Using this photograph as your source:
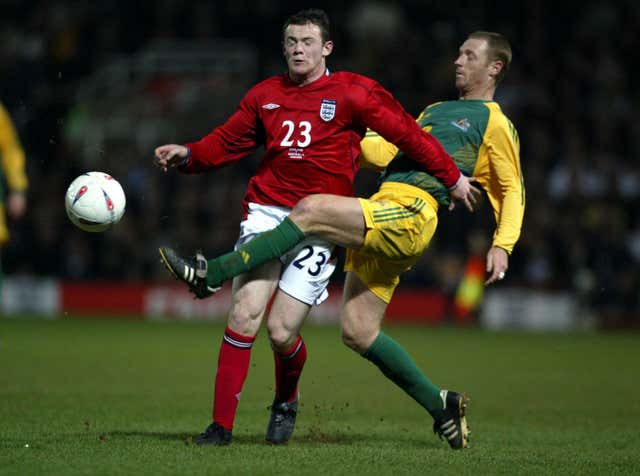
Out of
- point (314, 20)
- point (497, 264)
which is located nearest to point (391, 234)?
point (497, 264)

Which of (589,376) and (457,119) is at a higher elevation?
(457,119)

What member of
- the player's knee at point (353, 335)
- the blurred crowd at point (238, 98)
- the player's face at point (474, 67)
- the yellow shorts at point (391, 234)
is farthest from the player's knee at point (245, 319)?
the blurred crowd at point (238, 98)

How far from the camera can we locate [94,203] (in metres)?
5.81

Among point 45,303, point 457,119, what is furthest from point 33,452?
point 45,303

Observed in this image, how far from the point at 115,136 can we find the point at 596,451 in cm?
1431

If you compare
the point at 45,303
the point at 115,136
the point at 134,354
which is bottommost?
the point at 45,303

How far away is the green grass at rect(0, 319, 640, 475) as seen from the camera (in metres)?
5.20

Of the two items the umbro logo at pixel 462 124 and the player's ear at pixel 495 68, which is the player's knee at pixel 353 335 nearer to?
the umbro logo at pixel 462 124

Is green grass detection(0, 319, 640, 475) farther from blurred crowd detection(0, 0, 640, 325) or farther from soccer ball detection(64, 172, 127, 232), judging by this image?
blurred crowd detection(0, 0, 640, 325)

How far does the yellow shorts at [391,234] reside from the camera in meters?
5.59

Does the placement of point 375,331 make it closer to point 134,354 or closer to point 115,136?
point 134,354

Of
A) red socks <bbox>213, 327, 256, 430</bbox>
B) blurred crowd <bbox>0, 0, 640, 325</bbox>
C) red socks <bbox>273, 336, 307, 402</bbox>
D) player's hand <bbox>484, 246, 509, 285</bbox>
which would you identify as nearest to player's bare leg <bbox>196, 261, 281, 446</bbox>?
red socks <bbox>213, 327, 256, 430</bbox>

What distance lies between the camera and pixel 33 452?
5.25 m

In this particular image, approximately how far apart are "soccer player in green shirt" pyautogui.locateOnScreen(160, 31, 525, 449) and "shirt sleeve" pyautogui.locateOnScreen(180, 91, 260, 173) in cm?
63
